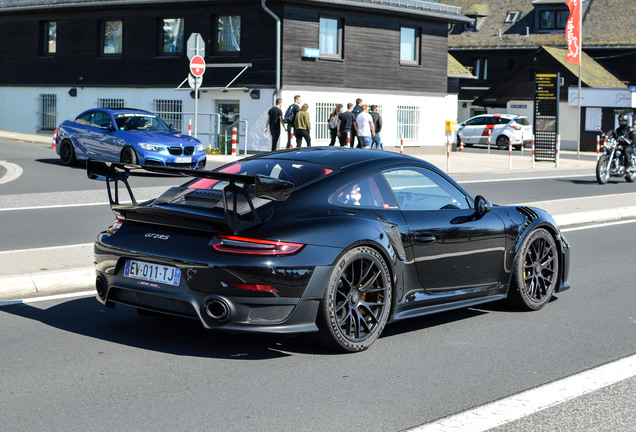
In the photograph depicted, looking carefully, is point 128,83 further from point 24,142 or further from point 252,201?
point 252,201

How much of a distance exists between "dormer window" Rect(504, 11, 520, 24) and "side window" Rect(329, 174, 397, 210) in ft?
190

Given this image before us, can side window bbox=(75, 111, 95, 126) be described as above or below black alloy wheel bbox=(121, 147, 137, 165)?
above

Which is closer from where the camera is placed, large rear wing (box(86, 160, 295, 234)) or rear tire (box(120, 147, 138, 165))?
large rear wing (box(86, 160, 295, 234))

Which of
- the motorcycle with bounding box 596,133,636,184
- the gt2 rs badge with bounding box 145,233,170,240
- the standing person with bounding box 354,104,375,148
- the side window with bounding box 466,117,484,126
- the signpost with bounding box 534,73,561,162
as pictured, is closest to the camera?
the gt2 rs badge with bounding box 145,233,170,240

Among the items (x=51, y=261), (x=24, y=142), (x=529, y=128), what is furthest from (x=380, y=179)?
(x=529, y=128)

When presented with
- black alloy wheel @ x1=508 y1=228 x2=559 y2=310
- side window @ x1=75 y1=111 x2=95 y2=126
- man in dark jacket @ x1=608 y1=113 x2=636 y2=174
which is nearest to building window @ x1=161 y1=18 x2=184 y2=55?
side window @ x1=75 y1=111 x2=95 y2=126

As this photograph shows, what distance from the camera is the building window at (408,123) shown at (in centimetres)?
3888

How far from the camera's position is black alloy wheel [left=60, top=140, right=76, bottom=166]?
24.3 m

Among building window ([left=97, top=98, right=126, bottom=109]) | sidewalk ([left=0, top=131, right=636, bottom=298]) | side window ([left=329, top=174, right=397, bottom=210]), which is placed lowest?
sidewalk ([left=0, top=131, right=636, bottom=298])

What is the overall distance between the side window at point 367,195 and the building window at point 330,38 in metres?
29.0

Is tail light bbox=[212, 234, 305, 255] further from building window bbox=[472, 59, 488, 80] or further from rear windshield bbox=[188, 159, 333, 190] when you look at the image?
building window bbox=[472, 59, 488, 80]

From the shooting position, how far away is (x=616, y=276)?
1010cm

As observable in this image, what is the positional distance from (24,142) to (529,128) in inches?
953

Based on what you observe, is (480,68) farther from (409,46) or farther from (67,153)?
(67,153)
